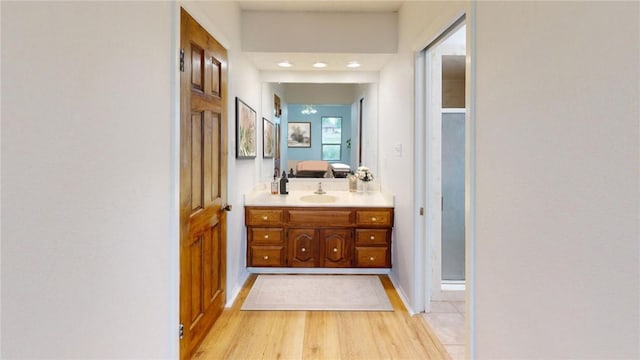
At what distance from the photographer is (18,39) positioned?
0.85m

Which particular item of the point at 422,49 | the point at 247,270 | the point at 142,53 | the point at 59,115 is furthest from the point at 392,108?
the point at 59,115

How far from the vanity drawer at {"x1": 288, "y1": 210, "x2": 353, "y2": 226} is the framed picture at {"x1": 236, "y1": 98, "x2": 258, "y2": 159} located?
0.73 metres

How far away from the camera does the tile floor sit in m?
2.27

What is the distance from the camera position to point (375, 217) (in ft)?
11.2

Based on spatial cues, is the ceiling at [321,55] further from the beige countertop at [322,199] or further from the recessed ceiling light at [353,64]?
the beige countertop at [322,199]

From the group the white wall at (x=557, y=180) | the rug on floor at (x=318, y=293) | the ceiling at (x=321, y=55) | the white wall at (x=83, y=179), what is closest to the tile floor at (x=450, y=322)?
the rug on floor at (x=318, y=293)

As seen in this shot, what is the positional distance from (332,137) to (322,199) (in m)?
0.88

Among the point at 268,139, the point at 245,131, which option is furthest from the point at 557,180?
the point at 268,139

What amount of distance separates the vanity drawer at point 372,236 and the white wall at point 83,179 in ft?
7.00

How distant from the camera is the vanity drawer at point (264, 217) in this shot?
340 cm

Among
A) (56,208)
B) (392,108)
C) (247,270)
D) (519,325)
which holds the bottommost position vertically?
(247,270)

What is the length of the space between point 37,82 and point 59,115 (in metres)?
0.10

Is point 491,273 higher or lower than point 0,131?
lower

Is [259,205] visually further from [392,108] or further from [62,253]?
[62,253]
